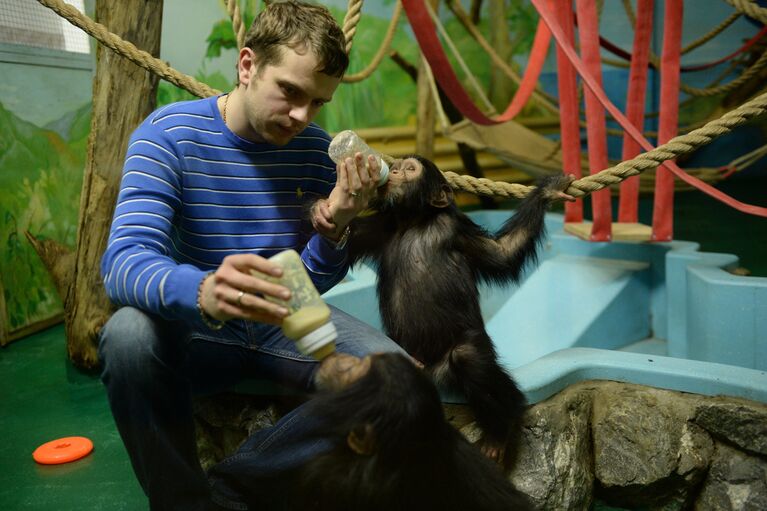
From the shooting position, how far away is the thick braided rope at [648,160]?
2.33 meters

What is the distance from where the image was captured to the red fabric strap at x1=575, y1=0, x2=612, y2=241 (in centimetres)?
357

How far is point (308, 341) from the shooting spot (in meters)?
1.28

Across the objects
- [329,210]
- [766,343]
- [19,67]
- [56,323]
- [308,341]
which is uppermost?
[19,67]

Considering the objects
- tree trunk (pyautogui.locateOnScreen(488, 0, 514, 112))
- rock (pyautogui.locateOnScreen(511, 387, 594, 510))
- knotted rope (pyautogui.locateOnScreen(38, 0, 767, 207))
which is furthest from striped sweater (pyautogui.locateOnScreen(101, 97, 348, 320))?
tree trunk (pyautogui.locateOnScreen(488, 0, 514, 112))

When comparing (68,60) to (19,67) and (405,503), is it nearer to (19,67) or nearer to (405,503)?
(19,67)

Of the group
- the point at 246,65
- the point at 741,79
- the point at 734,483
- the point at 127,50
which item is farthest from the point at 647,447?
the point at 741,79

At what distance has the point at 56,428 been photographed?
3.03m

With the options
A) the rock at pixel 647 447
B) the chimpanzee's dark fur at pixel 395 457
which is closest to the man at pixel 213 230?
the chimpanzee's dark fur at pixel 395 457

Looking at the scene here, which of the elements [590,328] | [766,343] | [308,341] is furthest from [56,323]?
[766,343]

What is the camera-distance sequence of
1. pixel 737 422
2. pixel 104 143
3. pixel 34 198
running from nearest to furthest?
pixel 737 422 → pixel 104 143 → pixel 34 198

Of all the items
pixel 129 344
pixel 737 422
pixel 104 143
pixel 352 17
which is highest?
pixel 352 17

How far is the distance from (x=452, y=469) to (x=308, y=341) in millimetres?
449

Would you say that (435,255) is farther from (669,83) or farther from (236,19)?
(669,83)

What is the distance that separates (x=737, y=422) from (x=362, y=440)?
1.40 metres
